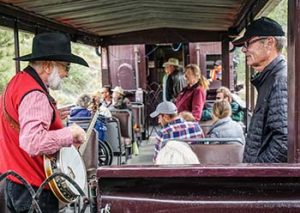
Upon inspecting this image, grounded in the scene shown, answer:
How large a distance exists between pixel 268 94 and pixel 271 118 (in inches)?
4.4

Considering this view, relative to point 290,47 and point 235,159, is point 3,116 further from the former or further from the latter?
point 235,159

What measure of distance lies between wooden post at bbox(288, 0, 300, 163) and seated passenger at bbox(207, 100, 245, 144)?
2234 mm

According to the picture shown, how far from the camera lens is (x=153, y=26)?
26.6ft

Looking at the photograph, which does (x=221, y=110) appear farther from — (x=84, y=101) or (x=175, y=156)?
(x=84, y=101)

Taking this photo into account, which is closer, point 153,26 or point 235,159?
point 235,159

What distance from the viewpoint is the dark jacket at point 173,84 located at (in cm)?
915

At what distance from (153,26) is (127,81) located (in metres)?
2.46

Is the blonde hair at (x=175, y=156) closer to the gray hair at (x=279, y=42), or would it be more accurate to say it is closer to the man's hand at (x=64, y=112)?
the gray hair at (x=279, y=42)

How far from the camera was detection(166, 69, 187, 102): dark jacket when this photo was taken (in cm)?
915

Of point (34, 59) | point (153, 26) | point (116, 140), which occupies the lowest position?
point (116, 140)

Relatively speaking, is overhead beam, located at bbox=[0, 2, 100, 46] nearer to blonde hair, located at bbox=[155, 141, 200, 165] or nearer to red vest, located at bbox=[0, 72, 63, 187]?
red vest, located at bbox=[0, 72, 63, 187]

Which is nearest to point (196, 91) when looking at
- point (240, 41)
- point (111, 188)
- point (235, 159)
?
point (235, 159)

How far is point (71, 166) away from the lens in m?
2.44

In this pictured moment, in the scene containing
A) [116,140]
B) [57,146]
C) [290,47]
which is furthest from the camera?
[116,140]
